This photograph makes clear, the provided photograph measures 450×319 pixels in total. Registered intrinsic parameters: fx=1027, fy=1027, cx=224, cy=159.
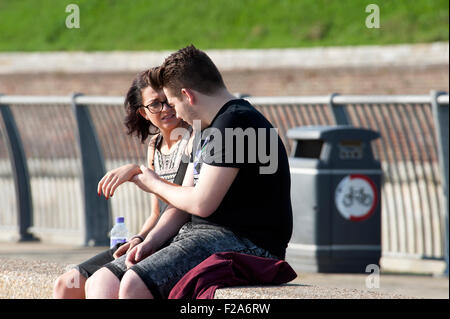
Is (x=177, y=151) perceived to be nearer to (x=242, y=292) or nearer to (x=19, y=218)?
(x=242, y=292)

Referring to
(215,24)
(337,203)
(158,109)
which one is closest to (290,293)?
(158,109)

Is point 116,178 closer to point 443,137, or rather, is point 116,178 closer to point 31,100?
point 443,137

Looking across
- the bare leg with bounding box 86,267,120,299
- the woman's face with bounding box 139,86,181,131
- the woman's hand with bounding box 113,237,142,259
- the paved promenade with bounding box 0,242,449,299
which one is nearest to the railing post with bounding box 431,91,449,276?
the paved promenade with bounding box 0,242,449,299

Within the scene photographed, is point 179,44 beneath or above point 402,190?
above

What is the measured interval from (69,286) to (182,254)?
28.0 inches

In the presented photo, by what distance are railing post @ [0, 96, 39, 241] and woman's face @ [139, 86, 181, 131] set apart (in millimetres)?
5940

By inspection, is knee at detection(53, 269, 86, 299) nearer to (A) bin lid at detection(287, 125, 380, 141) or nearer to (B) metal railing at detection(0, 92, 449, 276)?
(A) bin lid at detection(287, 125, 380, 141)

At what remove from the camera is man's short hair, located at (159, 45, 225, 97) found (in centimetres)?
439

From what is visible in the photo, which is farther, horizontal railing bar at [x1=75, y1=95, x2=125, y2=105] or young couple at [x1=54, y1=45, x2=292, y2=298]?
horizontal railing bar at [x1=75, y1=95, x2=125, y2=105]

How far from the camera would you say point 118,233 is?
5.59 m

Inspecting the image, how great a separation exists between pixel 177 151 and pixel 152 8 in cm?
2163

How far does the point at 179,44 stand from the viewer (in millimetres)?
24297

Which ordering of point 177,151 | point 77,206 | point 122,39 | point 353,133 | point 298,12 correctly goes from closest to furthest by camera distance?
1. point 177,151
2. point 353,133
3. point 77,206
4. point 298,12
5. point 122,39

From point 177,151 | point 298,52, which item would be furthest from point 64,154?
point 298,52
